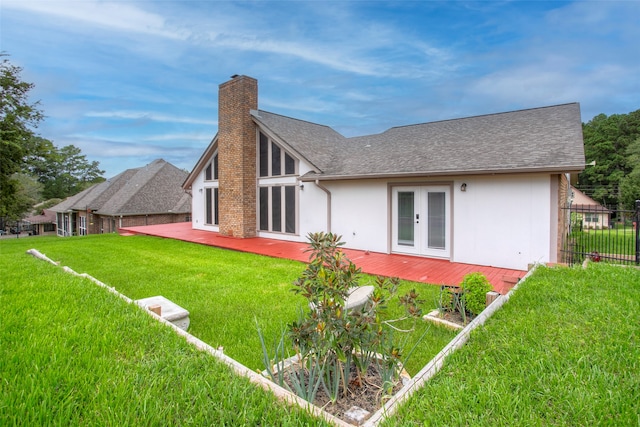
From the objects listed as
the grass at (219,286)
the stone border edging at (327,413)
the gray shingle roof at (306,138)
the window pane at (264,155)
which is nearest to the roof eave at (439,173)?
the gray shingle roof at (306,138)

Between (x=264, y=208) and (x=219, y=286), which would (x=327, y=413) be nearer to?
(x=219, y=286)

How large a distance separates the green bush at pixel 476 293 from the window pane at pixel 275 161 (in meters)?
9.36

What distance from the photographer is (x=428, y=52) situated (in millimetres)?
14508

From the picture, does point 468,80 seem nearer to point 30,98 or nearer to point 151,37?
point 151,37

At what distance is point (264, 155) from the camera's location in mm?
13469

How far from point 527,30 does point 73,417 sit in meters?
15.8

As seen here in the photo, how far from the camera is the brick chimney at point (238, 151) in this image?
1329 centimetres

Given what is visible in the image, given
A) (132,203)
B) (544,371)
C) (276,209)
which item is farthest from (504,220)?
(132,203)

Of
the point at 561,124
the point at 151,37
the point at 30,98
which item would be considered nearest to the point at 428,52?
the point at 561,124

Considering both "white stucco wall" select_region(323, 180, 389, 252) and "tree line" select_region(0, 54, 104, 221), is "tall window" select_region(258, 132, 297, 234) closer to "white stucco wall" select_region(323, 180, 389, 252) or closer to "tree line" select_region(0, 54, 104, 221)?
"white stucco wall" select_region(323, 180, 389, 252)

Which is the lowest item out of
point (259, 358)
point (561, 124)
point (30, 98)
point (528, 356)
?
point (259, 358)

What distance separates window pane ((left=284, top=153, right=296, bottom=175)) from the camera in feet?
41.2

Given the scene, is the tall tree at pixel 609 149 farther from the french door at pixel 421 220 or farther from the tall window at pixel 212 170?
the tall window at pixel 212 170

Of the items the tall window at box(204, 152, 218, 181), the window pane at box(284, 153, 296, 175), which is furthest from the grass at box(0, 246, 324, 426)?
the tall window at box(204, 152, 218, 181)
